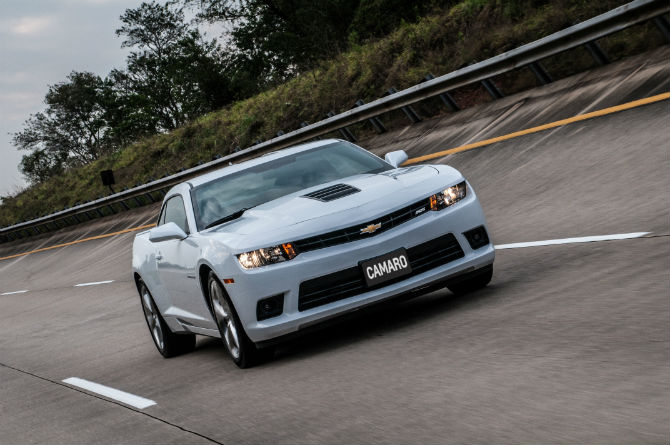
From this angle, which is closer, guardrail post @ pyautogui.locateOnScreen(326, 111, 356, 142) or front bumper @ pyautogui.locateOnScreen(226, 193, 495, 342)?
front bumper @ pyautogui.locateOnScreen(226, 193, 495, 342)

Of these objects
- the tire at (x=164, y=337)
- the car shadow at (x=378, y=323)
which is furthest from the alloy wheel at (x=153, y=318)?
the car shadow at (x=378, y=323)

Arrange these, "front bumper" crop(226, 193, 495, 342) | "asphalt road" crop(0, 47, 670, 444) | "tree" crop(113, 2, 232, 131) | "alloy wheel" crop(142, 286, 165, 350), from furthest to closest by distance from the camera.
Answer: "tree" crop(113, 2, 232, 131) → "alloy wheel" crop(142, 286, 165, 350) → "front bumper" crop(226, 193, 495, 342) → "asphalt road" crop(0, 47, 670, 444)

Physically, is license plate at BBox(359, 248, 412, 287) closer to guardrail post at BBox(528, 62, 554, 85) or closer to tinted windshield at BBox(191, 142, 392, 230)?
tinted windshield at BBox(191, 142, 392, 230)

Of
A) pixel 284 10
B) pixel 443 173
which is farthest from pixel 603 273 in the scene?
pixel 284 10

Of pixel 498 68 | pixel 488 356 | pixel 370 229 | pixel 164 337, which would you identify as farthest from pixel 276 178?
pixel 498 68

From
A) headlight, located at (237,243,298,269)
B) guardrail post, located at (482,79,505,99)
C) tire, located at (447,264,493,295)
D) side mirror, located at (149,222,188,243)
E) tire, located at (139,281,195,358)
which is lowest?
tire, located at (447,264,493,295)

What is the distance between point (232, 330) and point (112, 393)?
1175mm

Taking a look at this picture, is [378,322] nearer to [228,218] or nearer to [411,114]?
[228,218]

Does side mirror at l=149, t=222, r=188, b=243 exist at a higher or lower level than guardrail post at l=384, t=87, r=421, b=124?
higher

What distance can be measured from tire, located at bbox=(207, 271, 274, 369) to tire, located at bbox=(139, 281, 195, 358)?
1.64 metres

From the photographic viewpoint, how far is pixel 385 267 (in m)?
7.04

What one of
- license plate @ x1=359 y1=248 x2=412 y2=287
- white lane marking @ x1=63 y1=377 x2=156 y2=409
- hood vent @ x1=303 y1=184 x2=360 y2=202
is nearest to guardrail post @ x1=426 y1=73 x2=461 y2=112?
white lane marking @ x1=63 y1=377 x2=156 y2=409

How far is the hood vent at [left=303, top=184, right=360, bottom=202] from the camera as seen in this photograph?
24.4ft

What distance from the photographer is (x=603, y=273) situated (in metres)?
7.38
